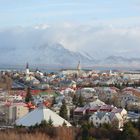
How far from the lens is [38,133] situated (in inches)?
456

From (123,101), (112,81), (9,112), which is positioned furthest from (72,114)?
(112,81)

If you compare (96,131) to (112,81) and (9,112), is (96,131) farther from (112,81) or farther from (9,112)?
(112,81)

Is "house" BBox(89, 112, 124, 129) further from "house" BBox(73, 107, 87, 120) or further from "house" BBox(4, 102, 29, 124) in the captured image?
"house" BBox(4, 102, 29, 124)

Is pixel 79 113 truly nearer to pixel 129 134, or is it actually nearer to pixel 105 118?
pixel 105 118

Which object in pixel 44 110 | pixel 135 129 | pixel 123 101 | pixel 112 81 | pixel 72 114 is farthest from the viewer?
pixel 112 81

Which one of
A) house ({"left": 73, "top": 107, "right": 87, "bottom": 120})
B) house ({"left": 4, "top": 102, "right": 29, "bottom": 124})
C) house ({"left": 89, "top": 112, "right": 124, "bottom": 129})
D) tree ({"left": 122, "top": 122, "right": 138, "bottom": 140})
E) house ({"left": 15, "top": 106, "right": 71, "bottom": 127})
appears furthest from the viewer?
house ({"left": 4, "top": 102, "right": 29, "bottom": 124})

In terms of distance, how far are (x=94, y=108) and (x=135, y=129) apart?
855 cm

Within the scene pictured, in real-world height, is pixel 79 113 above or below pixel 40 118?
below

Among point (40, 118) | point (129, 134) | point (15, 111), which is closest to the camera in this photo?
point (129, 134)

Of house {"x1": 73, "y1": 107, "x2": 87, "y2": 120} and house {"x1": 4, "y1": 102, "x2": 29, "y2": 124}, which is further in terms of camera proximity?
house {"x1": 4, "y1": 102, "x2": 29, "y2": 124}

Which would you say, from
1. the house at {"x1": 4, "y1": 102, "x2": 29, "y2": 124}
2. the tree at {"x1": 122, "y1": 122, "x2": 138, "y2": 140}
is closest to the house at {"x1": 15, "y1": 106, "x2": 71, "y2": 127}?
the tree at {"x1": 122, "y1": 122, "x2": 138, "y2": 140}

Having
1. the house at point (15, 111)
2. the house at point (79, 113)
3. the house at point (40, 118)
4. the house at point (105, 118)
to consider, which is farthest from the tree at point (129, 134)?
the house at point (15, 111)

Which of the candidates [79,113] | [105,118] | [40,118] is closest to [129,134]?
[40,118]

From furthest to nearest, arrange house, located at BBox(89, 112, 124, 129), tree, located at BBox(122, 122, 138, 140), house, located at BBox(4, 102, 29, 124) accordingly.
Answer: house, located at BBox(4, 102, 29, 124), house, located at BBox(89, 112, 124, 129), tree, located at BBox(122, 122, 138, 140)
